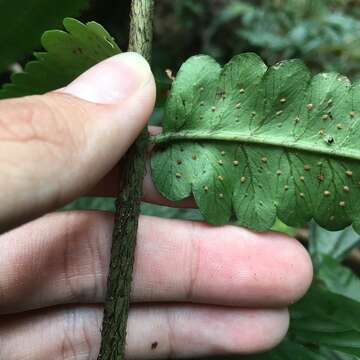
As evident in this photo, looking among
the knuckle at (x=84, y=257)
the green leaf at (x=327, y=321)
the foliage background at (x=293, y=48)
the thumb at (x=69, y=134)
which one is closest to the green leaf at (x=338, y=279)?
the foliage background at (x=293, y=48)

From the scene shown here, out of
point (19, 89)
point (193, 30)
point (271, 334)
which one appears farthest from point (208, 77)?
point (193, 30)

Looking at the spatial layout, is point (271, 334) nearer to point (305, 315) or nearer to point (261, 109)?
point (305, 315)

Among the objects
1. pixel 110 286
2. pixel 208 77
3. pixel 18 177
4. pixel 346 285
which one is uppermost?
pixel 208 77

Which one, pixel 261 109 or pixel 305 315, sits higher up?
pixel 261 109

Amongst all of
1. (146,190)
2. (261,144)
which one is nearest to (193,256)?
(146,190)

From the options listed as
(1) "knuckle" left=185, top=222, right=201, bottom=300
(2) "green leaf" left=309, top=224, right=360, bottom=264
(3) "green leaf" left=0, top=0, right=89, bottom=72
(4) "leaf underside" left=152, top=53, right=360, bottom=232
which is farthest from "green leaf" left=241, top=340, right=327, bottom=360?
(3) "green leaf" left=0, top=0, right=89, bottom=72

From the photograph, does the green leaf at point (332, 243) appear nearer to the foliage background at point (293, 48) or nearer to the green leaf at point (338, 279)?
the foliage background at point (293, 48)

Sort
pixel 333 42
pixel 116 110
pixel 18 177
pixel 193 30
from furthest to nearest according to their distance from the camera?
1. pixel 193 30
2. pixel 333 42
3. pixel 116 110
4. pixel 18 177
